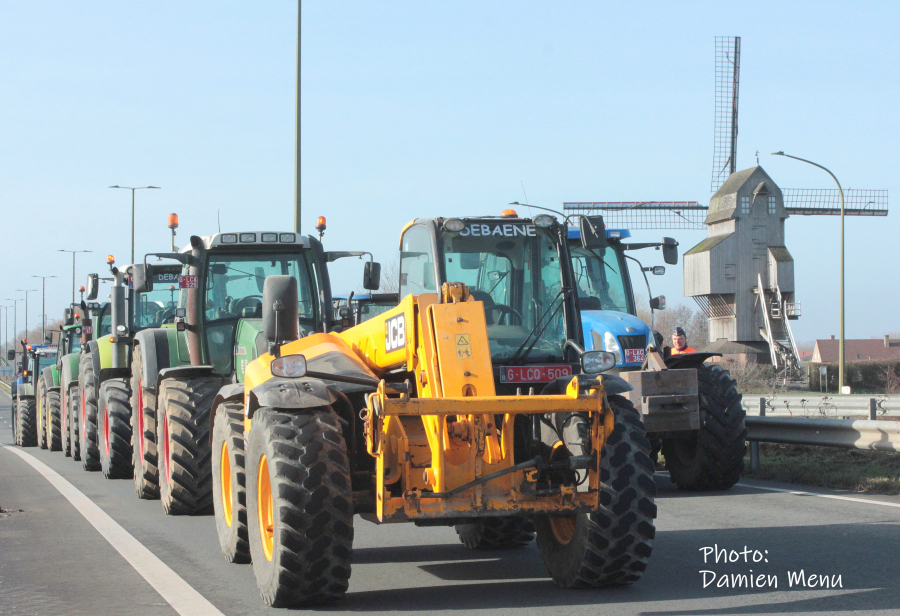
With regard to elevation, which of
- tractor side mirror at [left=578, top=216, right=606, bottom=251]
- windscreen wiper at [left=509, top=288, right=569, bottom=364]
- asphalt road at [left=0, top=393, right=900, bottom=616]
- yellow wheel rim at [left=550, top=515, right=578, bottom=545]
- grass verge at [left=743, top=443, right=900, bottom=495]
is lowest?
grass verge at [left=743, top=443, right=900, bottom=495]

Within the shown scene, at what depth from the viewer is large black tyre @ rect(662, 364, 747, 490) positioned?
12.0 meters

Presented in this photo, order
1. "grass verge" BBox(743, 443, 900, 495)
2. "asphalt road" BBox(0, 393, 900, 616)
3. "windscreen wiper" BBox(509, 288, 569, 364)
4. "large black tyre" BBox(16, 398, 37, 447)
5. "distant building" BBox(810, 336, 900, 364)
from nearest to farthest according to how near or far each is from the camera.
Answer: "asphalt road" BBox(0, 393, 900, 616), "windscreen wiper" BBox(509, 288, 569, 364), "grass verge" BBox(743, 443, 900, 495), "large black tyre" BBox(16, 398, 37, 447), "distant building" BBox(810, 336, 900, 364)

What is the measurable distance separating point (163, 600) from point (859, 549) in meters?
4.97

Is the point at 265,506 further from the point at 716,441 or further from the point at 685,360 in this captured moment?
the point at 685,360

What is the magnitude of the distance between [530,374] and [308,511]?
2.27 m

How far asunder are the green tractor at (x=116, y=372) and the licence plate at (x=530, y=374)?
792 centimetres

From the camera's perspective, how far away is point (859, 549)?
7883mm

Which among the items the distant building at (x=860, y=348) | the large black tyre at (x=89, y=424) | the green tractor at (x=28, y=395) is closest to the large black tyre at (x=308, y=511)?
the large black tyre at (x=89, y=424)

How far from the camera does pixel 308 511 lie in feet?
19.8

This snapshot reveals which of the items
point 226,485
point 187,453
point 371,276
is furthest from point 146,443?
point 226,485

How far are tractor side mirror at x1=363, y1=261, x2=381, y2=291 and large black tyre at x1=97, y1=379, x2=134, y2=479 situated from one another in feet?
17.0

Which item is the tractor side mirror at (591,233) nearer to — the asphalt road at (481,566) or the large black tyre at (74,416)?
the asphalt road at (481,566)

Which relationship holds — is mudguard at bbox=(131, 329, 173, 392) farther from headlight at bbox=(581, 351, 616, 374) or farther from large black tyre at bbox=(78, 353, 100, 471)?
headlight at bbox=(581, 351, 616, 374)

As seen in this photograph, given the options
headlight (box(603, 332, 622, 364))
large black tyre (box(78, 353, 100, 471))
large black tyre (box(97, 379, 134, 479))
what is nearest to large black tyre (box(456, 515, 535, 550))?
headlight (box(603, 332, 622, 364))
